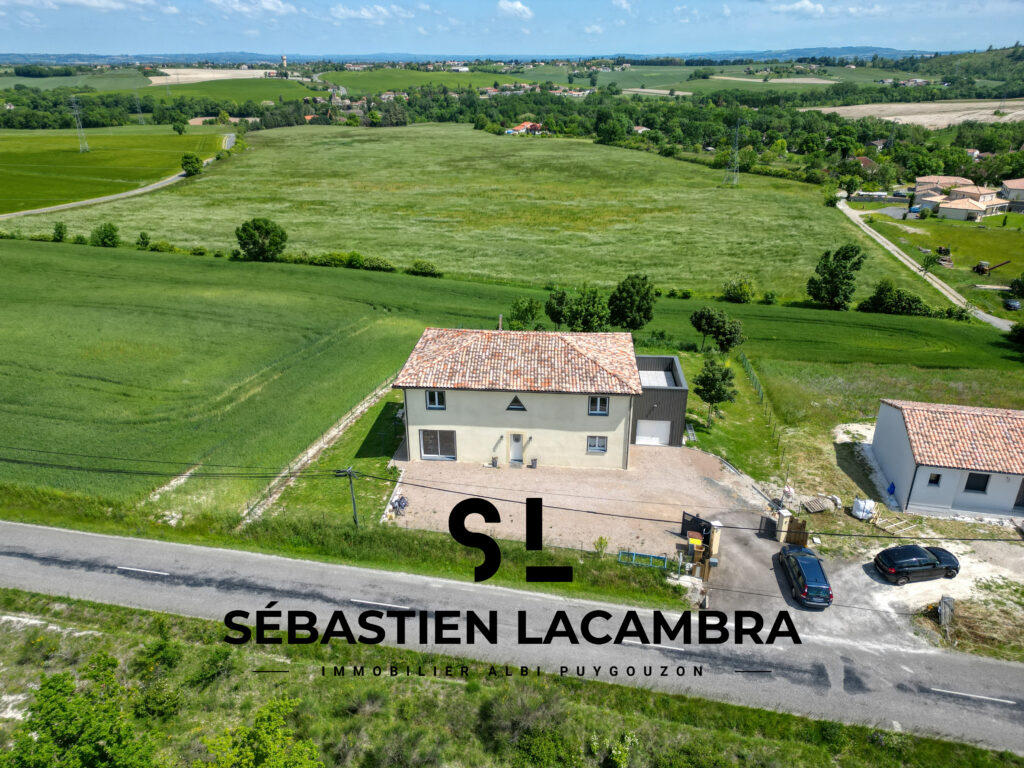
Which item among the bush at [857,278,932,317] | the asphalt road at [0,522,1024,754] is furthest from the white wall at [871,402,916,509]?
the bush at [857,278,932,317]

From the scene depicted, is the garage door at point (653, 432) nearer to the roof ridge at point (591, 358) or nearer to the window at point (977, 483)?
the roof ridge at point (591, 358)

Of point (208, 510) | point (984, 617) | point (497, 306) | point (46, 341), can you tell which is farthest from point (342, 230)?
point (984, 617)

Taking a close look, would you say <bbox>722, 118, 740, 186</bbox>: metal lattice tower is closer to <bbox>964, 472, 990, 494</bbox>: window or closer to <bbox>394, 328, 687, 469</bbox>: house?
<bbox>394, 328, 687, 469</bbox>: house

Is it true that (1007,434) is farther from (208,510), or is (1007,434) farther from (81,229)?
(81,229)

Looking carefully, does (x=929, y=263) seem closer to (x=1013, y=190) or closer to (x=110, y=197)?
(x=1013, y=190)

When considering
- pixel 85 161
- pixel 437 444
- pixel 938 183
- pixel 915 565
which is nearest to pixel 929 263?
pixel 938 183

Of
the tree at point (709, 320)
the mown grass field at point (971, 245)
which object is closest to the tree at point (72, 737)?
the tree at point (709, 320)

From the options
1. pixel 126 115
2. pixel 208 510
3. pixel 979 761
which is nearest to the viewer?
pixel 979 761
